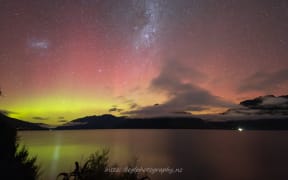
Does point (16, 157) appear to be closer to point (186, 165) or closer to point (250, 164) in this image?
point (186, 165)

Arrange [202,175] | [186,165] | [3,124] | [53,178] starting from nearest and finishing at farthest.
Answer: [3,124]
[53,178]
[202,175]
[186,165]

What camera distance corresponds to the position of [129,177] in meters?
12.4

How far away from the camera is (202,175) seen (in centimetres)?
4741

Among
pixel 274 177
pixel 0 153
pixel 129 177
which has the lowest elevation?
pixel 274 177

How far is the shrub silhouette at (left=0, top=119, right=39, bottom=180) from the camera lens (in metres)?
11.2

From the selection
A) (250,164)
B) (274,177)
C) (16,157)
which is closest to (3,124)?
(16,157)

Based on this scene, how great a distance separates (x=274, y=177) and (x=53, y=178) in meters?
36.6

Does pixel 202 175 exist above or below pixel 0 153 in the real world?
below

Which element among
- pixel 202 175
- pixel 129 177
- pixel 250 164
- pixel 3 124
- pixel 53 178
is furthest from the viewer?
pixel 250 164

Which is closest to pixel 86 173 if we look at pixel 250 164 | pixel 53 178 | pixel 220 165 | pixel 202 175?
pixel 53 178

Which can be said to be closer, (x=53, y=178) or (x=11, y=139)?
(x=11, y=139)

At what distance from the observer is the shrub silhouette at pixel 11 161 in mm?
11179

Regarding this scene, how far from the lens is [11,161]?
12.5 meters

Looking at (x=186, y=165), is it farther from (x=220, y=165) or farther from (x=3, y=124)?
(x=3, y=124)
